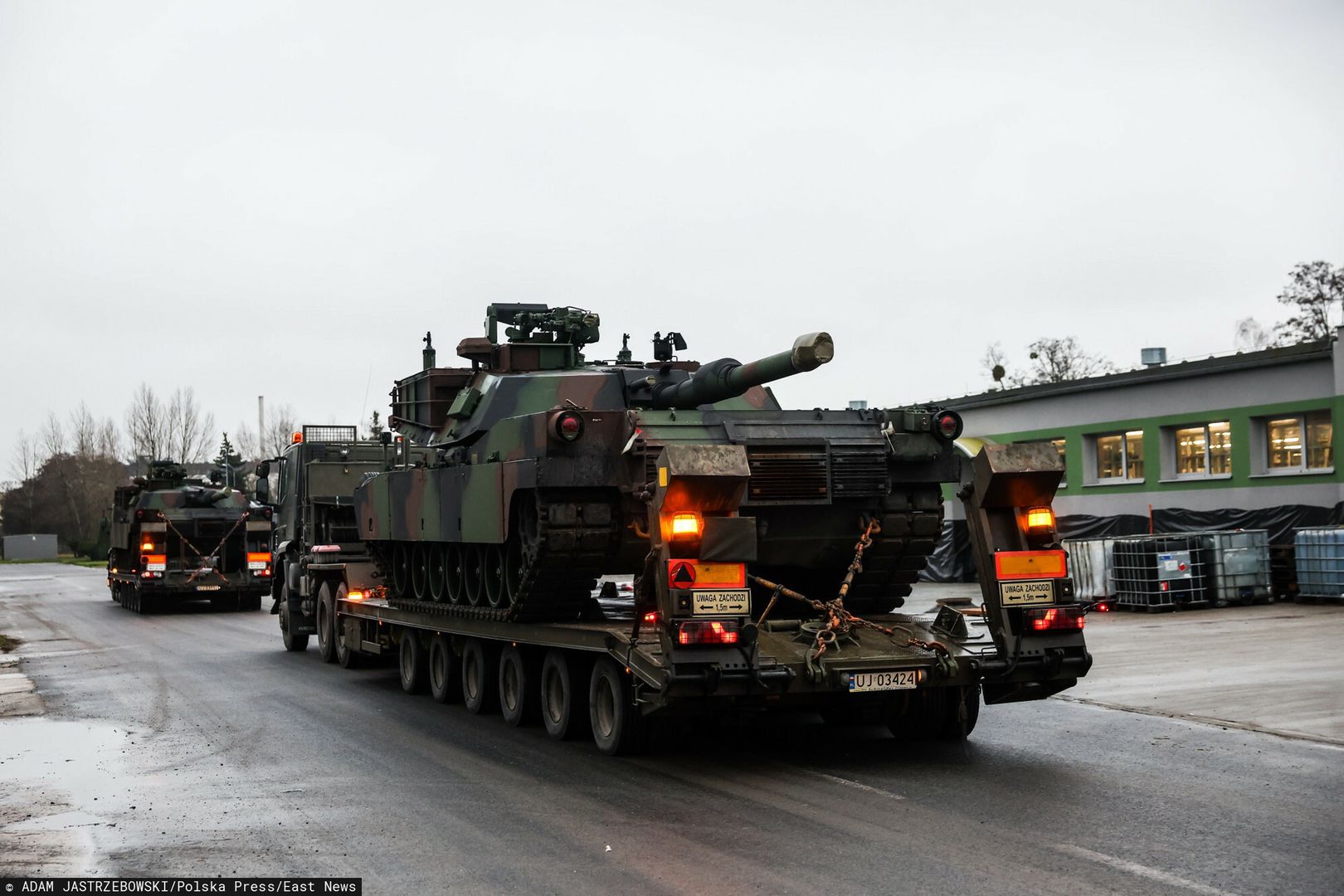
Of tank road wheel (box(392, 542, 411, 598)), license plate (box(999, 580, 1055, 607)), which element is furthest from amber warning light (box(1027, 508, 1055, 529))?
tank road wheel (box(392, 542, 411, 598))

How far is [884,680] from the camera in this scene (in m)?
9.98

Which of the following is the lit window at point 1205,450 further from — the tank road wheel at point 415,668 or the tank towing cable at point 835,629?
the tank towing cable at point 835,629

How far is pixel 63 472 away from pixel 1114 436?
89.1 meters

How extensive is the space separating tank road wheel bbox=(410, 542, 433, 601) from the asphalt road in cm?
192

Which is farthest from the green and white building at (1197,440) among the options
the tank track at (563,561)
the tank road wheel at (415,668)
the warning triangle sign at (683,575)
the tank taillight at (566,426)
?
the warning triangle sign at (683,575)

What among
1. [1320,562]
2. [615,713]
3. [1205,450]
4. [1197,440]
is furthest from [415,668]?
[1197,440]

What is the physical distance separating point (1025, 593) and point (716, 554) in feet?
7.70

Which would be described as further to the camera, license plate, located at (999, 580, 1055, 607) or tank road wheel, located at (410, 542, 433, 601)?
tank road wheel, located at (410, 542, 433, 601)

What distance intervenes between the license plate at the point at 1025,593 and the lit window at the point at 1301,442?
18220mm

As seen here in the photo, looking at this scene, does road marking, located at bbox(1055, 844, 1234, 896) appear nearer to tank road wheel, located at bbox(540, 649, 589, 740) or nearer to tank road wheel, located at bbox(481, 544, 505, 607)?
tank road wheel, located at bbox(540, 649, 589, 740)

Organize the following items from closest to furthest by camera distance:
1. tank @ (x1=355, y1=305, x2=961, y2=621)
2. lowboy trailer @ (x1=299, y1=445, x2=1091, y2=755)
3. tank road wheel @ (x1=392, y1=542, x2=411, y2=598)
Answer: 1. lowboy trailer @ (x1=299, y1=445, x2=1091, y2=755)
2. tank @ (x1=355, y1=305, x2=961, y2=621)
3. tank road wheel @ (x1=392, y1=542, x2=411, y2=598)

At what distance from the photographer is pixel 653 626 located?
1092cm

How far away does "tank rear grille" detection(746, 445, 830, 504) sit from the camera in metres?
11.3

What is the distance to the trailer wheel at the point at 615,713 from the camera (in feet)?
34.6
